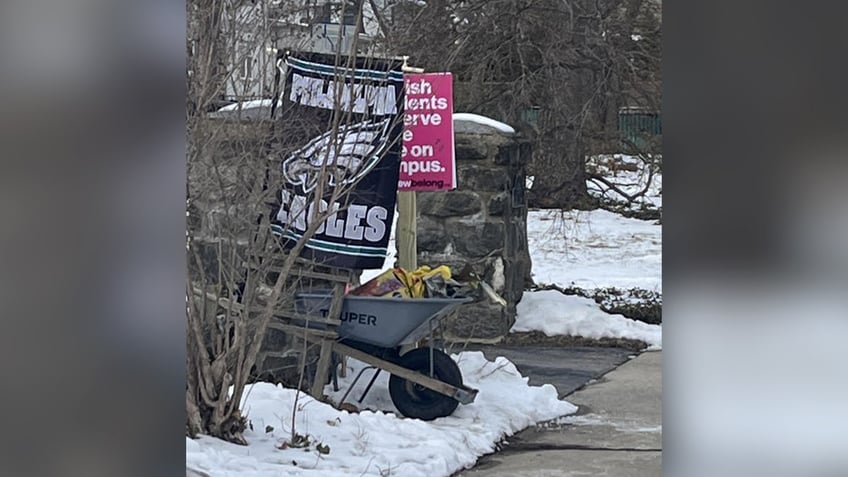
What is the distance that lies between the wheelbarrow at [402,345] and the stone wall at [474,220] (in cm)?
273

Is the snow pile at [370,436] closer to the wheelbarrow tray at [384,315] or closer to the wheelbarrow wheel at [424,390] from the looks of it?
the wheelbarrow wheel at [424,390]

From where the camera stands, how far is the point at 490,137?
9.63 meters

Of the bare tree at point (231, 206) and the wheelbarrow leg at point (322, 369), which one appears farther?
the wheelbarrow leg at point (322, 369)

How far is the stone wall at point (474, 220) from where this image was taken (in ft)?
31.4

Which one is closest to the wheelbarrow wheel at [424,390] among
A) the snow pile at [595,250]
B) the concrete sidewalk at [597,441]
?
the concrete sidewalk at [597,441]

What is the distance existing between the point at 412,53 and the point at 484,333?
10.0 ft

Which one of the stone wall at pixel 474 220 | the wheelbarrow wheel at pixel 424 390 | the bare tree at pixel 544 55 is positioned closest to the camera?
the wheelbarrow wheel at pixel 424 390

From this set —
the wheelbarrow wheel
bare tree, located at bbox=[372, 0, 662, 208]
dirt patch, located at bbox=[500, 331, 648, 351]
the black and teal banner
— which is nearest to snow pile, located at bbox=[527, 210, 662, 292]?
bare tree, located at bbox=[372, 0, 662, 208]

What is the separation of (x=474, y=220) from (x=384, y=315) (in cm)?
310

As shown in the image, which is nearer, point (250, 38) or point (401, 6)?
point (250, 38)

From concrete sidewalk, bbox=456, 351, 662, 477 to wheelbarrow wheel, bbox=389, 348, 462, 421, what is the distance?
445mm
